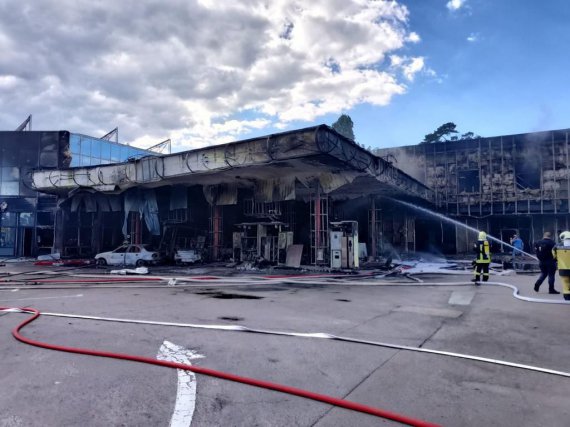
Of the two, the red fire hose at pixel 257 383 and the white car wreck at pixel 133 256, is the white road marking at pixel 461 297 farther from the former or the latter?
the white car wreck at pixel 133 256

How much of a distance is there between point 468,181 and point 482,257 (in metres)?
21.8

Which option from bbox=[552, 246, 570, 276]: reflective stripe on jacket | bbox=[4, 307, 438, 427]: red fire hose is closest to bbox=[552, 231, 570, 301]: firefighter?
bbox=[552, 246, 570, 276]: reflective stripe on jacket

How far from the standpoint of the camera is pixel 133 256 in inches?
896

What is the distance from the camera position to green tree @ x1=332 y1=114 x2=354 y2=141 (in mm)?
60500

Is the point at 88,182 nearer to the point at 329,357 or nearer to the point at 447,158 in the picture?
the point at 329,357

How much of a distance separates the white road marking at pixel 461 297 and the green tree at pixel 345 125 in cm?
5168

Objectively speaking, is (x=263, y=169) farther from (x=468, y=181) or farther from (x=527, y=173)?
(x=527, y=173)

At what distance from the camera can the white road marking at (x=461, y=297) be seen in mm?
9109

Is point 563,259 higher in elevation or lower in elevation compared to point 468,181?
lower

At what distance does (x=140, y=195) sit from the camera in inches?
939

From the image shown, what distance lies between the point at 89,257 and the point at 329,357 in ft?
88.5

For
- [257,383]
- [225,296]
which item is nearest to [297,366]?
[257,383]

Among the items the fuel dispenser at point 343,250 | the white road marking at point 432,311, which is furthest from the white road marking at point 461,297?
the fuel dispenser at point 343,250

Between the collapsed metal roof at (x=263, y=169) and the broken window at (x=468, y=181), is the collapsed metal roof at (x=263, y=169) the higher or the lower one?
the lower one
